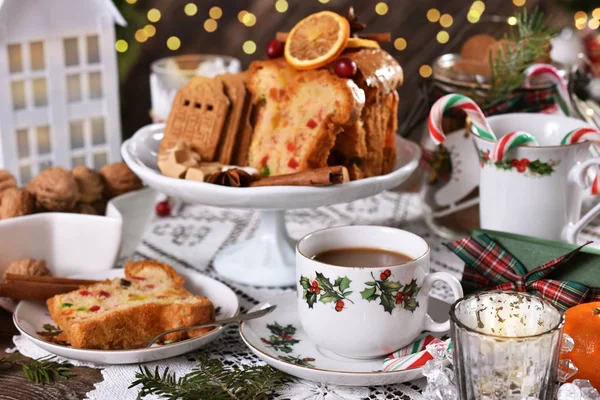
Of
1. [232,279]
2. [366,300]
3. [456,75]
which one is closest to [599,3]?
[456,75]

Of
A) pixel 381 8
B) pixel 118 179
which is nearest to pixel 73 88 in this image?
pixel 118 179

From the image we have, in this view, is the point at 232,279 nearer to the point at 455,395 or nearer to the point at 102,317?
the point at 102,317

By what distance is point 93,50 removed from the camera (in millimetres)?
1613

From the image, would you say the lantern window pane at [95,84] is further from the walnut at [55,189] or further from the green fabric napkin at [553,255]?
the green fabric napkin at [553,255]

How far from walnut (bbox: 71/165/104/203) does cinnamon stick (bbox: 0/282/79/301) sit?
0.23 metres

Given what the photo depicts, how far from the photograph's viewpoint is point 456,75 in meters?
1.54

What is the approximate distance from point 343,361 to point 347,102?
473 mm

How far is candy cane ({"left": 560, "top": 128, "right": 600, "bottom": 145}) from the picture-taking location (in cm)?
126

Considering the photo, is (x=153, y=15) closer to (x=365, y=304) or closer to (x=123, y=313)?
(x=123, y=313)

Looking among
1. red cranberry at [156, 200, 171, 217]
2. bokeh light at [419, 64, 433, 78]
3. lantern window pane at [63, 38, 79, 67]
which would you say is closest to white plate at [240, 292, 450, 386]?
red cranberry at [156, 200, 171, 217]

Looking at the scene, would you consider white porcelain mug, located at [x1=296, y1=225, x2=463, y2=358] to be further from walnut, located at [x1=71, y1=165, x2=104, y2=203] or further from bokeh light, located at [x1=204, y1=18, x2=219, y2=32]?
bokeh light, located at [x1=204, y1=18, x2=219, y2=32]

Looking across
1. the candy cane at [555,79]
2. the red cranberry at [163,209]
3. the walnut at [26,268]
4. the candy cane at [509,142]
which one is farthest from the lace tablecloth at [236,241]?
the candy cane at [555,79]

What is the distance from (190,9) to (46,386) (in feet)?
5.71

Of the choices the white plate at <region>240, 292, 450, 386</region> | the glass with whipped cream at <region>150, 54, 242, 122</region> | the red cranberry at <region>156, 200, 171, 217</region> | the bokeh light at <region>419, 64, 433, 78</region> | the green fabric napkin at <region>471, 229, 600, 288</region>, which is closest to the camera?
the white plate at <region>240, 292, 450, 386</region>
